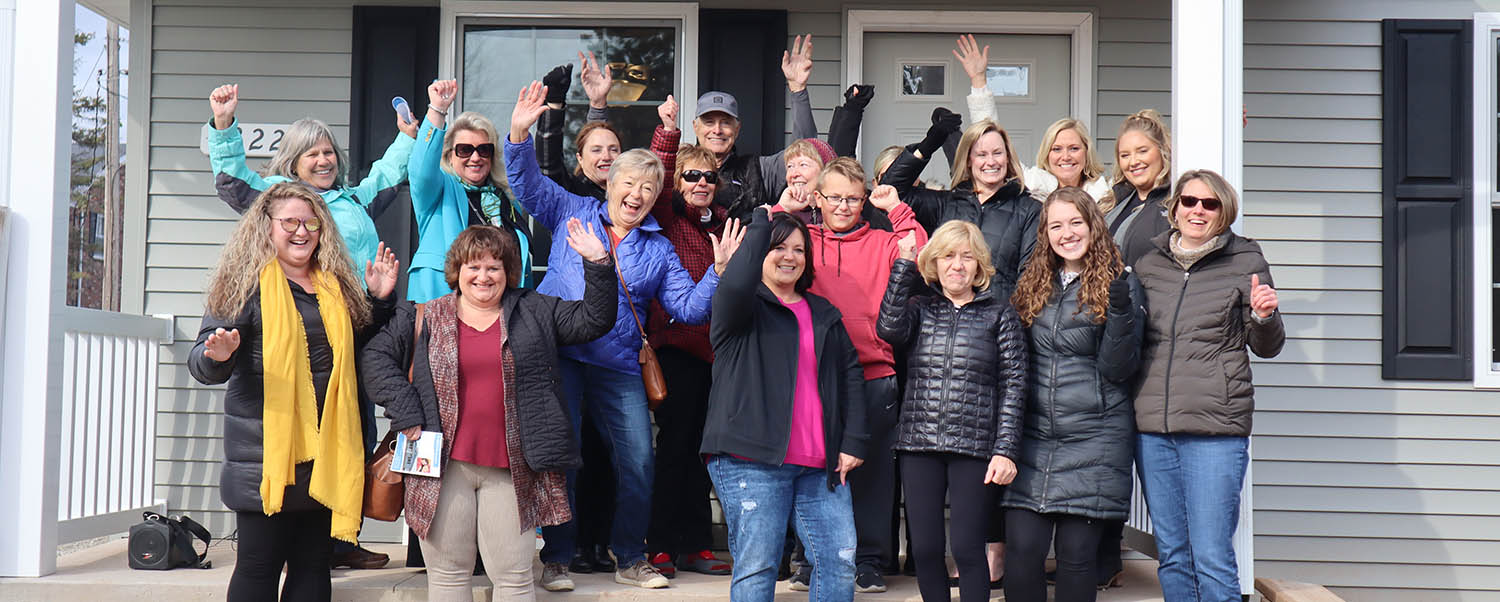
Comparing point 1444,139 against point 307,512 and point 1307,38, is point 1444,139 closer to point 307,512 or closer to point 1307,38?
point 1307,38

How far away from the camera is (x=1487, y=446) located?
589 centimetres

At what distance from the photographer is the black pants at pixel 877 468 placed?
160 inches

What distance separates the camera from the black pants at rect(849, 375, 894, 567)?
4.07 meters

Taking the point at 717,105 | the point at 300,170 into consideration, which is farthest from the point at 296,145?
the point at 717,105

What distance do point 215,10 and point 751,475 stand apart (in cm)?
410

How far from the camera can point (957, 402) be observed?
3809mm

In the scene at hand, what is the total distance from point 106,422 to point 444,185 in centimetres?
201

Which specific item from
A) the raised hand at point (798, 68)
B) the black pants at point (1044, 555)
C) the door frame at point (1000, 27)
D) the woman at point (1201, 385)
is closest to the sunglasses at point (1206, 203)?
the woman at point (1201, 385)

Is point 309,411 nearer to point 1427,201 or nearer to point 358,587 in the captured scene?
point 358,587

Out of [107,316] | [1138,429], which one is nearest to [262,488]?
[107,316]

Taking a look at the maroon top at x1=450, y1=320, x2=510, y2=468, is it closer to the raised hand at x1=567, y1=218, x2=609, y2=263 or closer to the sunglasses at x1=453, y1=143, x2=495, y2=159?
the raised hand at x1=567, y1=218, x2=609, y2=263

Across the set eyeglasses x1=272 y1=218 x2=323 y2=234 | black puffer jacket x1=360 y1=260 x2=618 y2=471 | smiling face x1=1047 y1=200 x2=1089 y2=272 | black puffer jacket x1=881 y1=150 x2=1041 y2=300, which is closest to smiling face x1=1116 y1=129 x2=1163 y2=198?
black puffer jacket x1=881 y1=150 x2=1041 y2=300

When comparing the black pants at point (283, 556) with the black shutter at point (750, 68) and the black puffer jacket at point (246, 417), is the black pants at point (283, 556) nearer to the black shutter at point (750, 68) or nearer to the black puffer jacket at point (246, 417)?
the black puffer jacket at point (246, 417)

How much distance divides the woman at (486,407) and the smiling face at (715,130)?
3.50ft
